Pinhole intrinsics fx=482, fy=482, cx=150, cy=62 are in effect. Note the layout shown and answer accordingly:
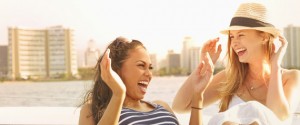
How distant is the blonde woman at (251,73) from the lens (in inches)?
70.1

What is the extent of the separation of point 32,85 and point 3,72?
256cm

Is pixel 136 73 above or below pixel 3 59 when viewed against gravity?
above

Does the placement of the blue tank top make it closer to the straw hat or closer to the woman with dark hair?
the woman with dark hair

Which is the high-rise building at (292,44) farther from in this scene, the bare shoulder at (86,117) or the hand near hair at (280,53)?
the bare shoulder at (86,117)

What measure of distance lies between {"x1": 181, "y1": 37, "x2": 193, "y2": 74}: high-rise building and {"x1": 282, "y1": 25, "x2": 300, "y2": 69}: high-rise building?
6672 mm

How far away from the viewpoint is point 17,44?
3941cm

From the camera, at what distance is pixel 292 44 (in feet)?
90.0

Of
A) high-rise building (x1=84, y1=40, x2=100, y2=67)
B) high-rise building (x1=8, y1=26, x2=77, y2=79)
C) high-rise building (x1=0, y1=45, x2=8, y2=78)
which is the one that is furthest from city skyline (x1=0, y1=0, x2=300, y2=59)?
high-rise building (x1=84, y1=40, x2=100, y2=67)

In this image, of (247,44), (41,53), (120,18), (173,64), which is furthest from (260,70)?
(41,53)

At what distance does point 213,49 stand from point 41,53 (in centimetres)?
4035

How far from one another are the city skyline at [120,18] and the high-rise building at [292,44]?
16.5 ft

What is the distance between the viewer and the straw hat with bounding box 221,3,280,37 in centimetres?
187

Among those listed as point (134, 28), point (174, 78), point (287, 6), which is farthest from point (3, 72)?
point (287, 6)

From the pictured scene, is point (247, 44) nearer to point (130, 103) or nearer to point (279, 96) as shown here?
point (279, 96)
